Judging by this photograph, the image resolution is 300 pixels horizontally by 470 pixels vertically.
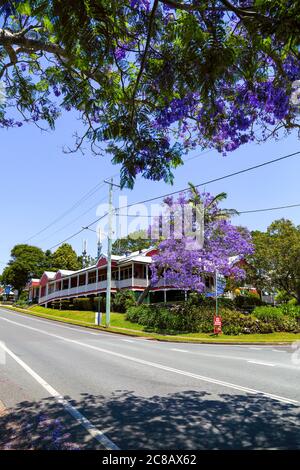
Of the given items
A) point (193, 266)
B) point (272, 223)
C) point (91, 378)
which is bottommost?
point (91, 378)

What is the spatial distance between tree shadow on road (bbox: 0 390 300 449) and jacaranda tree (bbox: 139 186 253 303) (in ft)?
65.2

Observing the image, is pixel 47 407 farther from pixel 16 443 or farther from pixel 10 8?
pixel 10 8

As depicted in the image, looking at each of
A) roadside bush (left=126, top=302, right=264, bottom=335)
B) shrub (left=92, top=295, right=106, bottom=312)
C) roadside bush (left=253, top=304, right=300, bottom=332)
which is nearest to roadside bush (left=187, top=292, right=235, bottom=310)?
roadside bush (left=126, top=302, right=264, bottom=335)

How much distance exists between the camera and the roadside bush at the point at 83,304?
4841cm

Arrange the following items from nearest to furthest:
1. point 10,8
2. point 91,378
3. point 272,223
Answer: point 10,8, point 91,378, point 272,223

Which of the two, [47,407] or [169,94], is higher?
[169,94]

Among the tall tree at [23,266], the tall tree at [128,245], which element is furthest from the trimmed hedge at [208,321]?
the tall tree at [23,266]

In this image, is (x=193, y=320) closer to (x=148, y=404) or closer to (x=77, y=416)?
(x=148, y=404)

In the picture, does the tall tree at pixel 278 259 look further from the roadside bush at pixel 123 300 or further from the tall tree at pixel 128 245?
the tall tree at pixel 128 245

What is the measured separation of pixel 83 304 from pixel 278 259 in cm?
2599

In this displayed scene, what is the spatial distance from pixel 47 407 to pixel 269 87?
6304 millimetres
